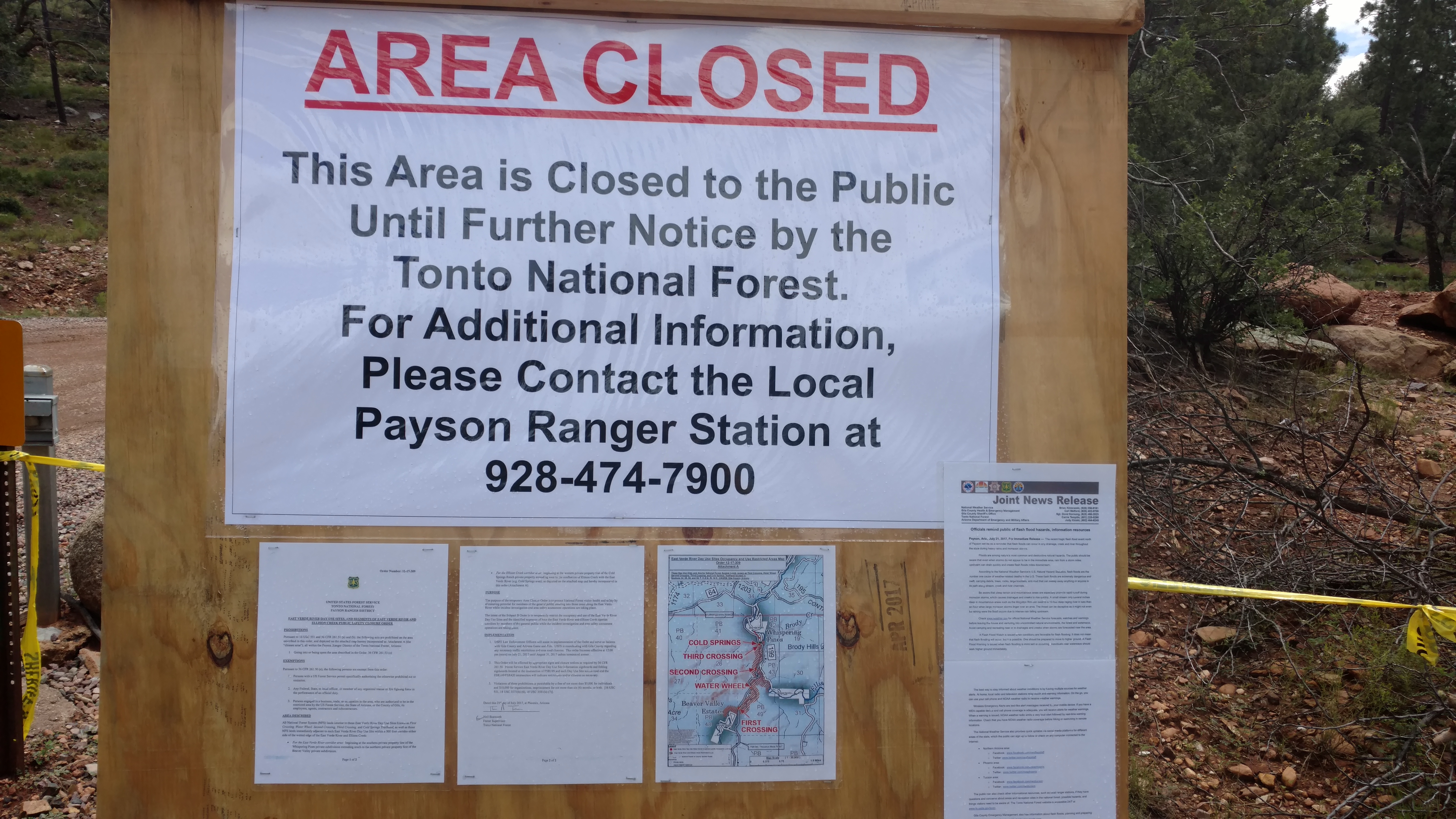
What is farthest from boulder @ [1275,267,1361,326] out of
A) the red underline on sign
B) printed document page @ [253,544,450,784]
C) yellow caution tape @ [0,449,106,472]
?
yellow caution tape @ [0,449,106,472]

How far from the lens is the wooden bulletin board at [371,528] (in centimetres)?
201

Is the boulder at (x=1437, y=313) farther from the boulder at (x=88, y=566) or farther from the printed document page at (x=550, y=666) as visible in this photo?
the boulder at (x=88, y=566)

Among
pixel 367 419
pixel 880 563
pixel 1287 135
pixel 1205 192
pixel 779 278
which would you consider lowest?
pixel 880 563

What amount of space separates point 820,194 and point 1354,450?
6442mm

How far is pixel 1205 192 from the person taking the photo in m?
10.7

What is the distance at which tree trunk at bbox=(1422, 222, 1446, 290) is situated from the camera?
2203cm

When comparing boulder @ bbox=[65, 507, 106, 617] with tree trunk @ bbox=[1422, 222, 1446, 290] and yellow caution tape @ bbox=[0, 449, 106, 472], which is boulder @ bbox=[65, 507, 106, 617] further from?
tree trunk @ bbox=[1422, 222, 1446, 290]

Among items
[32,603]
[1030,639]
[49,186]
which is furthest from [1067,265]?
[49,186]

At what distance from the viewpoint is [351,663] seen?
80.6 inches

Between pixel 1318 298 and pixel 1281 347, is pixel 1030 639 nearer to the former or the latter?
pixel 1281 347

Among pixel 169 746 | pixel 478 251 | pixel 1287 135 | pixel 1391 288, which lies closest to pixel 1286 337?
pixel 1287 135

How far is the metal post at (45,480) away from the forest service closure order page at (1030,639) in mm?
4218

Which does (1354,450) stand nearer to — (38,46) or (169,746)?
(169,746)

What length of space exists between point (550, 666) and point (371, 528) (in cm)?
51
